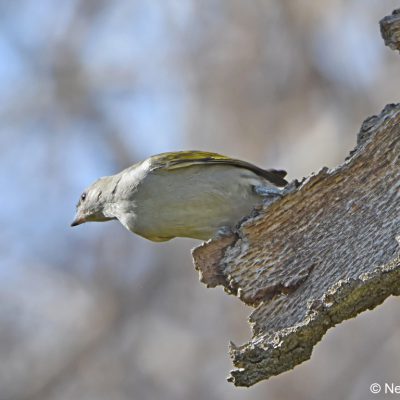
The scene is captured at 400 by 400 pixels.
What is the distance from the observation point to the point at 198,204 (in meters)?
6.50

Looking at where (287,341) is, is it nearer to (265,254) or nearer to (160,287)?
(265,254)

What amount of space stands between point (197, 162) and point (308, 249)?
233 centimetres

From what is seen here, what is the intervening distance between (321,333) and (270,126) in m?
6.91

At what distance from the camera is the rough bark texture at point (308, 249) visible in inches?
158

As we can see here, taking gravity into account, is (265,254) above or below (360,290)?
above

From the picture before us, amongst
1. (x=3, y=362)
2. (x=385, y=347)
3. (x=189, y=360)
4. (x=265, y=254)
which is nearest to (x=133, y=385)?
(x=189, y=360)

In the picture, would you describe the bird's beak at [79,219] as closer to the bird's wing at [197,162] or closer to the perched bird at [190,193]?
the perched bird at [190,193]

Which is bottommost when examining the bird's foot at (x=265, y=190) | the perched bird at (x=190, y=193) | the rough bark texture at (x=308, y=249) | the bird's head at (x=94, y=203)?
the rough bark texture at (x=308, y=249)

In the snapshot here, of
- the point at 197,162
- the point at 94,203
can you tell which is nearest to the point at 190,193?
the point at 197,162

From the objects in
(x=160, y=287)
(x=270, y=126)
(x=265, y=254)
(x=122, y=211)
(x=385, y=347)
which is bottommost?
(x=265, y=254)

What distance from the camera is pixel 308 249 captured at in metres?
4.52

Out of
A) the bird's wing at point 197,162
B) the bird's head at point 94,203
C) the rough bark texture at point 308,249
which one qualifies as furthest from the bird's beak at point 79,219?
the rough bark texture at point 308,249

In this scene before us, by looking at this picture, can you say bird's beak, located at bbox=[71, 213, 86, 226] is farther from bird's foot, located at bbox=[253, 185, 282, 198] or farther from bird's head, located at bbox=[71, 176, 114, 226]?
bird's foot, located at bbox=[253, 185, 282, 198]

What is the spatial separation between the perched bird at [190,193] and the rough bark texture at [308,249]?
173 centimetres
